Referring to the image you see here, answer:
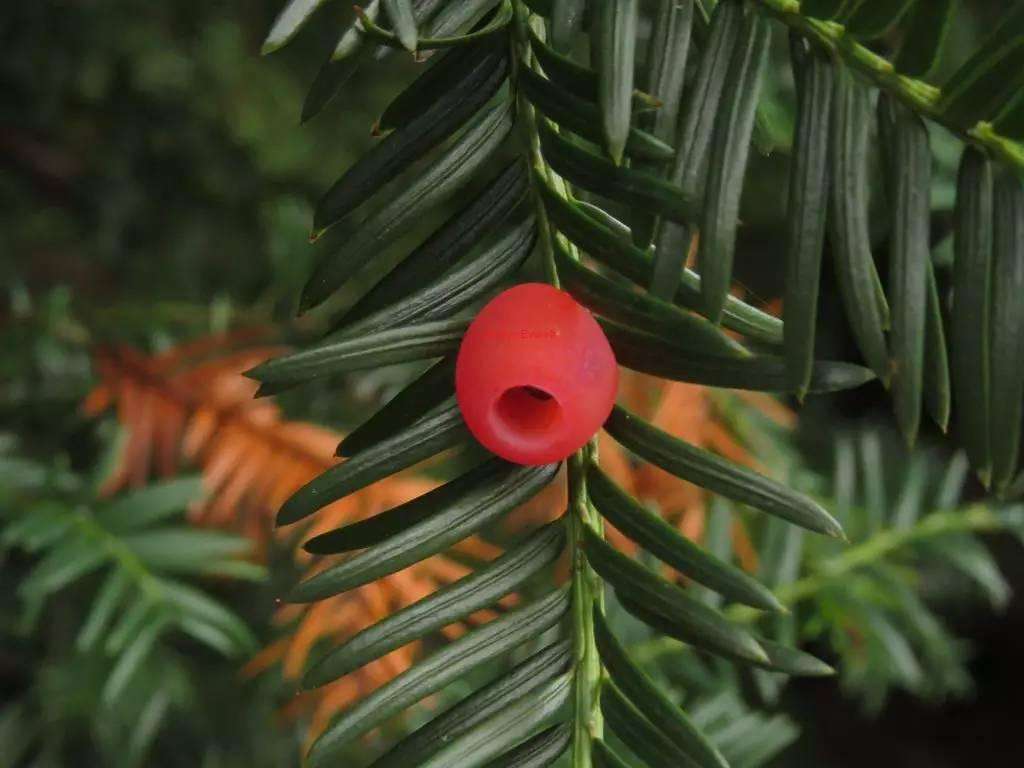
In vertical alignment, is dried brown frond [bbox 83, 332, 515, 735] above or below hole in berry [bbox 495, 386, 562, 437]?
below

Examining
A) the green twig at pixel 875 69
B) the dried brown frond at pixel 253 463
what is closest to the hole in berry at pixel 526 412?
the green twig at pixel 875 69

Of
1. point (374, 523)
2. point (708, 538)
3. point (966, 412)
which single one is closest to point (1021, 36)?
point (966, 412)

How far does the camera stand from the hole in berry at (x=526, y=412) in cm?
31

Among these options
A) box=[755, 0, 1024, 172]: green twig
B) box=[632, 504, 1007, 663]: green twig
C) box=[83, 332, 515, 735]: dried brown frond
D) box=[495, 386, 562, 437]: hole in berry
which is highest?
box=[755, 0, 1024, 172]: green twig

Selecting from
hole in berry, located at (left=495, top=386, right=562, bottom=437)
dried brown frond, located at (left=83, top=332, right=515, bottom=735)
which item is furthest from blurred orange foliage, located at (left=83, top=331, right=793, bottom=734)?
hole in berry, located at (left=495, top=386, right=562, bottom=437)

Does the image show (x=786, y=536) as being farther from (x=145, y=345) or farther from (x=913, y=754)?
(x=913, y=754)

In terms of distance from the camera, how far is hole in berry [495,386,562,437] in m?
0.31

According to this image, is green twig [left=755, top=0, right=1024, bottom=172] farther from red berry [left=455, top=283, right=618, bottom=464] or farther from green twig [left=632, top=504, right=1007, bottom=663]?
green twig [left=632, top=504, right=1007, bottom=663]

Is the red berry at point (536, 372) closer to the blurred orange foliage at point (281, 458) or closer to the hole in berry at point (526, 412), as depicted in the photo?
the hole in berry at point (526, 412)

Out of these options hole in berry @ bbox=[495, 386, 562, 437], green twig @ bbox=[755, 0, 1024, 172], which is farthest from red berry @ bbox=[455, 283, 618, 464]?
green twig @ bbox=[755, 0, 1024, 172]

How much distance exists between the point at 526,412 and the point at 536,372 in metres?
0.02

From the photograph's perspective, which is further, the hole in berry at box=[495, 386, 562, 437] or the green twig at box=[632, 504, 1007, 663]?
the green twig at box=[632, 504, 1007, 663]

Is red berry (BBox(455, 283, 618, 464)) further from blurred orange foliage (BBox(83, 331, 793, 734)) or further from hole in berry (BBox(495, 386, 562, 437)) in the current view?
blurred orange foliage (BBox(83, 331, 793, 734))

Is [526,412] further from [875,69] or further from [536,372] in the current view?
[875,69]
